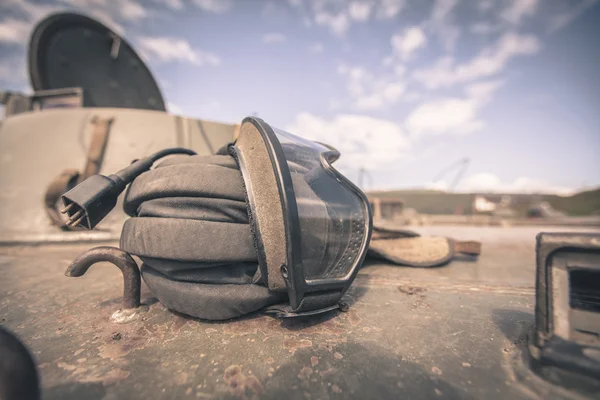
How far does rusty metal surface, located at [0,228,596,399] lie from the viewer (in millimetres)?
629

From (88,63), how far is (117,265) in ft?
13.9

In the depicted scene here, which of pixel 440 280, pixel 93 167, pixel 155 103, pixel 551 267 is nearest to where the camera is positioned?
pixel 551 267

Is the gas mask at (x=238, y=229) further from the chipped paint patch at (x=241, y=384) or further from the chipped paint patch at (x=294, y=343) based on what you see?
the chipped paint patch at (x=241, y=384)

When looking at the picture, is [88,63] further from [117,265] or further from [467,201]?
[467,201]

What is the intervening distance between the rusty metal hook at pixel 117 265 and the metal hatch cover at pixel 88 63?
3.39 m

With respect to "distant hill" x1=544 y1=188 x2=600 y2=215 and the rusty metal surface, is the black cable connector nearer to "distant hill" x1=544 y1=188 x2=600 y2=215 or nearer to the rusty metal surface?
the rusty metal surface

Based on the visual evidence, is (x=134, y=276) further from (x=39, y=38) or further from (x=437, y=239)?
(x=39, y=38)

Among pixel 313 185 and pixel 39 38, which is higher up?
pixel 39 38

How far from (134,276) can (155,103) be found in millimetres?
4425

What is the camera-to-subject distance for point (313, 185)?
1033mm

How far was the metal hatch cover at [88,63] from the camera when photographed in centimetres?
331

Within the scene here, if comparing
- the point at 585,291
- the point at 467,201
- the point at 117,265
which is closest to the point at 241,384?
the point at 117,265

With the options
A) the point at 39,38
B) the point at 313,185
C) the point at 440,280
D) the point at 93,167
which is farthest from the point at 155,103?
the point at 440,280

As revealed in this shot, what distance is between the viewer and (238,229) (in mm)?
936
